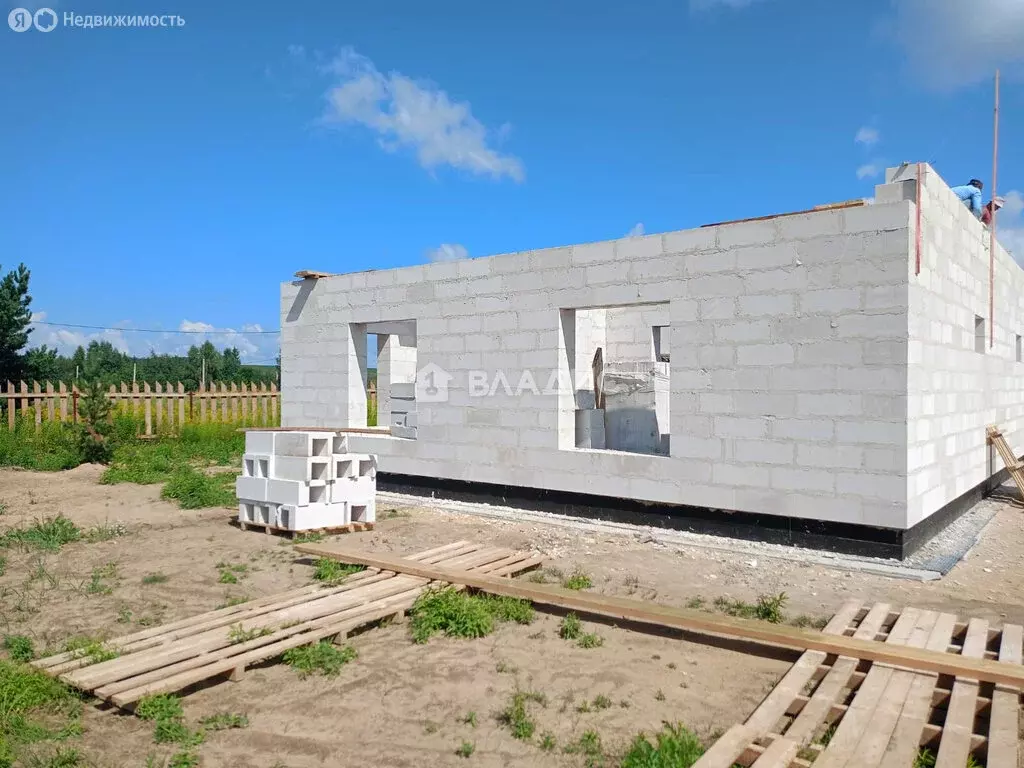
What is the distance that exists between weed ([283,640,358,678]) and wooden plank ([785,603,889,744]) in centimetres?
244

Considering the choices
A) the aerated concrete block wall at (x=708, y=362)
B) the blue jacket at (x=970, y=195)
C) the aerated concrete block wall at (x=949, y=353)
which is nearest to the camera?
the aerated concrete block wall at (x=708, y=362)

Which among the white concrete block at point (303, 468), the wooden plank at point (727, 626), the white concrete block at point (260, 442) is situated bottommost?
the wooden plank at point (727, 626)

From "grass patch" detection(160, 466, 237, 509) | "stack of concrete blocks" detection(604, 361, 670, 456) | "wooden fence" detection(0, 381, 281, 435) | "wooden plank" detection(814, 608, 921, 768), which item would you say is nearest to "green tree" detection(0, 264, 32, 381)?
"wooden fence" detection(0, 381, 281, 435)

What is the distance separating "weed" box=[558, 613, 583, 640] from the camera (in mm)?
4719

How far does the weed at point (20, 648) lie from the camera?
4305 mm

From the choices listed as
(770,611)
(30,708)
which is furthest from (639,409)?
(30,708)

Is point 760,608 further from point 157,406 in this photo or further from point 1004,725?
point 157,406

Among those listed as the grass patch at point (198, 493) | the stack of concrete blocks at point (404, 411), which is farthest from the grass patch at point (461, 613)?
the grass patch at point (198, 493)

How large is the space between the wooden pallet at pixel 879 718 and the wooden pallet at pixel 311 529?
5116mm

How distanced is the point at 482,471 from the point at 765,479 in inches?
140

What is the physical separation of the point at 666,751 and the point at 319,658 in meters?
2.14

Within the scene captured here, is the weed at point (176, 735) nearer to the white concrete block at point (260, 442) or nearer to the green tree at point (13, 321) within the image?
the white concrete block at point (260, 442)

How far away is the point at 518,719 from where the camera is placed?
3.49 m

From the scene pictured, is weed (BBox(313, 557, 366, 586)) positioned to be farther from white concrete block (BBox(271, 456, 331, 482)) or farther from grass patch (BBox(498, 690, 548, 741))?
grass patch (BBox(498, 690, 548, 741))
